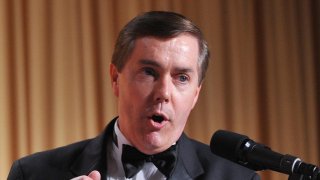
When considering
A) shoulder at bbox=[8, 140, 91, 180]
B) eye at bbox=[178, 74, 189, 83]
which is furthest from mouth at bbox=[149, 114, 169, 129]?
shoulder at bbox=[8, 140, 91, 180]

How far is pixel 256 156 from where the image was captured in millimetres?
1027

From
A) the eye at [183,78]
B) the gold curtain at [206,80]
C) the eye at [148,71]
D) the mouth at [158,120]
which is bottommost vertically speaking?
the gold curtain at [206,80]

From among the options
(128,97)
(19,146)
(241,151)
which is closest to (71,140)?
(19,146)

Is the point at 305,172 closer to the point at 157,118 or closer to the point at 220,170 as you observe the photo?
the point at 157,118

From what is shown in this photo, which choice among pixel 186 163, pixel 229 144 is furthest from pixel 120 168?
pixel 229 144

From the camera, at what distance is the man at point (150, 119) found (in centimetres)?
142

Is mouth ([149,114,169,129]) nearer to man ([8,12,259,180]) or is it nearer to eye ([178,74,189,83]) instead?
man ([8,12,259,180])

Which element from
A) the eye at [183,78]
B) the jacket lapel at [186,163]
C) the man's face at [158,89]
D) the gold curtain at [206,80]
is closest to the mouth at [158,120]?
the man's face at [158,89]

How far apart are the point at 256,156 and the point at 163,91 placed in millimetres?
422

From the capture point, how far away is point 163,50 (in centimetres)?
143

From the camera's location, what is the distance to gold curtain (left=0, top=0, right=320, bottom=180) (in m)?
2.76

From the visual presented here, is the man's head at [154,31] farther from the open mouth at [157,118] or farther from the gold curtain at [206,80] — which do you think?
the gold curtain at [206,80]

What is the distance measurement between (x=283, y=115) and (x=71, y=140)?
1368 mm

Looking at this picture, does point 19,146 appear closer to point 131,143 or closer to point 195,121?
point 195,121
